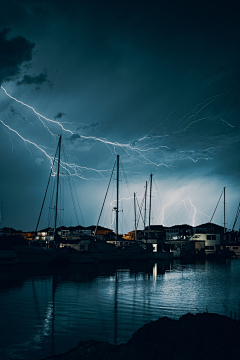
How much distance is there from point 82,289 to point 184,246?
43825 millimetres

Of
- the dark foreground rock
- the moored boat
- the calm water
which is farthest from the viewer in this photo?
the moored boat

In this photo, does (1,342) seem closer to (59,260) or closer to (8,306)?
(8,306)

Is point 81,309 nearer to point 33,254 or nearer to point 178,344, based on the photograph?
point 178,344

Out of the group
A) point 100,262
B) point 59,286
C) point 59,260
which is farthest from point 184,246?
point 59,286

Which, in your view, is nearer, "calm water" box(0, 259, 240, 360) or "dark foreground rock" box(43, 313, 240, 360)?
"dark foreground rock" box(43, 313, 240, 360)

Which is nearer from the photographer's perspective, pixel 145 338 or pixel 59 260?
pixel 145 338

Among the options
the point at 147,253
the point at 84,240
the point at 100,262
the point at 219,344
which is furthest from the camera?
the point at 147,253

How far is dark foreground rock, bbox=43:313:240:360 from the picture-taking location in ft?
16.4

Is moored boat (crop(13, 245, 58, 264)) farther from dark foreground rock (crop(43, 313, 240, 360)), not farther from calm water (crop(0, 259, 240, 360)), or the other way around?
dark foreground rock (crop(43, 313, 240, 360))

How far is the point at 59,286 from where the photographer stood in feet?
62.2

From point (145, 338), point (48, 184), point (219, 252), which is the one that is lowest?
point (219, 252)

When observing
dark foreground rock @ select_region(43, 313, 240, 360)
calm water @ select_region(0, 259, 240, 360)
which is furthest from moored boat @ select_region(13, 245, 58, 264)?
dark foreground rock @ select_region(43, 313, 240, 360)

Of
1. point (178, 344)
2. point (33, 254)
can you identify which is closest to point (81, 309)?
point (178, 344)

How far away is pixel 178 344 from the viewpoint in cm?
592
